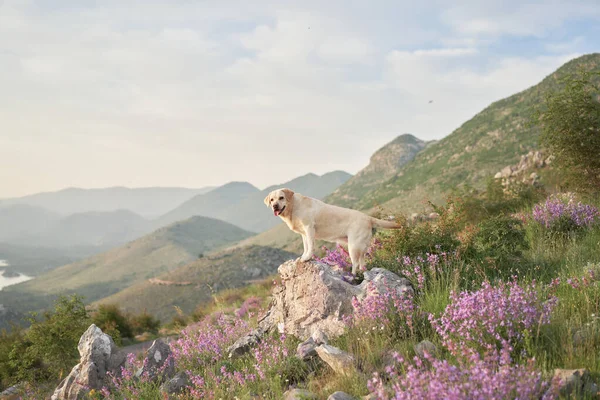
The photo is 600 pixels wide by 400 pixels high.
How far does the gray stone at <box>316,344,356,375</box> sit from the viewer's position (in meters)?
4.38

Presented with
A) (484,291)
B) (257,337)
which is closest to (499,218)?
(484,291)

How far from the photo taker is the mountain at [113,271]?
381ft

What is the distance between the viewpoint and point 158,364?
276 inches

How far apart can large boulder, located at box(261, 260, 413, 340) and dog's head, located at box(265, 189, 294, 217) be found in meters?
1.06

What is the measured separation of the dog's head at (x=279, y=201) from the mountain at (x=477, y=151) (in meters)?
40.3

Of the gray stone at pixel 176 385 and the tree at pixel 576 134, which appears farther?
the tree at pixel 576 134

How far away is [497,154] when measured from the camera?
2077 inches

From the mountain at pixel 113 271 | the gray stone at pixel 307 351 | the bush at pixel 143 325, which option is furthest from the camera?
the mountain at pixel 113 271

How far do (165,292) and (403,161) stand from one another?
353 ft


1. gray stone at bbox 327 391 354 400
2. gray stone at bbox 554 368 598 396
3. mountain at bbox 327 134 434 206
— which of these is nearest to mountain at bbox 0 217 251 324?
mountain at bbox 327 134 434 206

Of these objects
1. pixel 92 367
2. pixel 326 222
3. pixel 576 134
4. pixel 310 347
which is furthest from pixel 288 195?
pixel 576 134

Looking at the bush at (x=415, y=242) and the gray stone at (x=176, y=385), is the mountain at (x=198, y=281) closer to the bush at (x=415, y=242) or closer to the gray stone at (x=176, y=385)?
the bush at (x=415, y=242)

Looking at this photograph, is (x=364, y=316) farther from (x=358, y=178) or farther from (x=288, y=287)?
(x=358, y=178)

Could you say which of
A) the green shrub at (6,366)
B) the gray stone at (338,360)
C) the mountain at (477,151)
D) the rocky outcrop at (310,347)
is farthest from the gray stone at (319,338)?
the mountain at (477,151)
